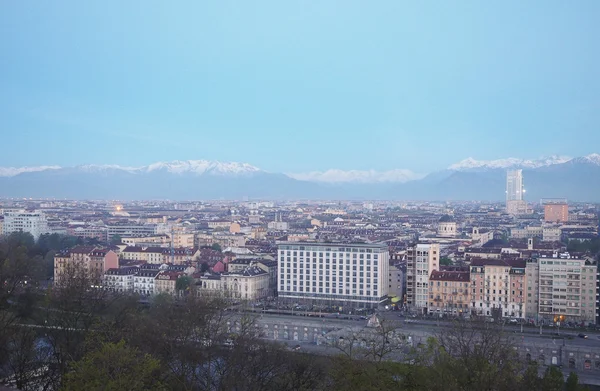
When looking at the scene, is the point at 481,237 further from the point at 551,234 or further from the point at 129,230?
the point at 129,230

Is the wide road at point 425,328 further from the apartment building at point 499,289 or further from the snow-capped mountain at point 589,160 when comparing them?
the snow-capped mountain at point 589,160

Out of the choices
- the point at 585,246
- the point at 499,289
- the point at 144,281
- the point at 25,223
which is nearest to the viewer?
the point at 499,289

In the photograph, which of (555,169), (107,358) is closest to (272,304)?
(107,358)

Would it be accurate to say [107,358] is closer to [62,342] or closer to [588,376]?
[62,342]

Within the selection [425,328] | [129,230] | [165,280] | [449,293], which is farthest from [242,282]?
[129,230]

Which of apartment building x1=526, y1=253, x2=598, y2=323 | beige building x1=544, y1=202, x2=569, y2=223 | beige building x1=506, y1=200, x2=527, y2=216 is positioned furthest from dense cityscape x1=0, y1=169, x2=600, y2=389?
beige building x1=506, y1=200, x2=527, y2=216

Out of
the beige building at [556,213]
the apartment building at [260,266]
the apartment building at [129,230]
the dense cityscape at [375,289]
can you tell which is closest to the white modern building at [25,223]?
the apartment building at [129,230]
